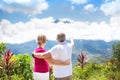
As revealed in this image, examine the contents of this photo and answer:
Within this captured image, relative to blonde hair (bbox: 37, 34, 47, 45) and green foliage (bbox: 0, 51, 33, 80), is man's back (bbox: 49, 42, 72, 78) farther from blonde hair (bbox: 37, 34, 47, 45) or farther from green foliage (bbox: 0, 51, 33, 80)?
green foliage (bbox: 0, 51, 33, 80)

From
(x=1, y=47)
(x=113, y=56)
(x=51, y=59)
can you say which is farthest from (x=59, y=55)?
(x=113, y=56)

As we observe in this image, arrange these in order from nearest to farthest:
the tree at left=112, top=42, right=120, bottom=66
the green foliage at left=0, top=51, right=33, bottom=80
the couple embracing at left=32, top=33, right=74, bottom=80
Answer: the couple embracing at left=32, top=33, right=74, bottom=80, the green foliage at left=0, top=51, right=33, bottom=80, the tree at left=112, top=42, right=120, bottom=66

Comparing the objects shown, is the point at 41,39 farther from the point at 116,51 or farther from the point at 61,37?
the point at 116,51

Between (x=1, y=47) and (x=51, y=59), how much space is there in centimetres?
1012

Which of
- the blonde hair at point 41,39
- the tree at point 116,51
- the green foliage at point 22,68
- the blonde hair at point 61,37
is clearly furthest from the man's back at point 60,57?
the tree at point 116,51

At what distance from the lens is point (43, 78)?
27.0ft

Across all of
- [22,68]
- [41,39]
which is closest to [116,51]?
[22,68]

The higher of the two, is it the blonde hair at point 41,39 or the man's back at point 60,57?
the blonde hair at point 41,39

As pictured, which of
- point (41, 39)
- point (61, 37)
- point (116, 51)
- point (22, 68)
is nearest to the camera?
point (61, 37)

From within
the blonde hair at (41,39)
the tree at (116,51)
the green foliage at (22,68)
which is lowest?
the green foliage at (22,68)

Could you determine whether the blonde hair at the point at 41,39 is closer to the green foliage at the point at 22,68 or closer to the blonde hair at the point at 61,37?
Answer: the blonde hair at the point at 61,37

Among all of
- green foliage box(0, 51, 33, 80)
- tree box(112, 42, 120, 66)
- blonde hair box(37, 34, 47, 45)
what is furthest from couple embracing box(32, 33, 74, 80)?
tree box(112, 42, 120, 66)

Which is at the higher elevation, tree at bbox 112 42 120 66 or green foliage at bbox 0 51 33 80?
tree at bbox 112 42 120 66

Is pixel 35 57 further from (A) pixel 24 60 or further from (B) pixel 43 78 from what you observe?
(A) pixel 24 60
